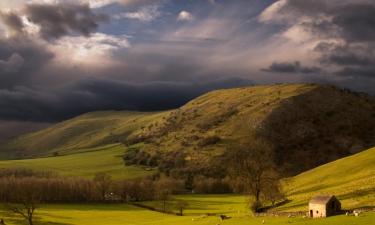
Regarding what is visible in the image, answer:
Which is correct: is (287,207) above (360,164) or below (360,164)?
below

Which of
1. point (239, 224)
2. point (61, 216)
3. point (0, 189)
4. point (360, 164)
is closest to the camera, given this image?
point (239, 224)

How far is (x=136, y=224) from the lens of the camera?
11012 centimetres

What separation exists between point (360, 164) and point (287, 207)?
41.8m

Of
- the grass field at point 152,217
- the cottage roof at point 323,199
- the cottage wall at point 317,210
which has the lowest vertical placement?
the grass field at point 152,217

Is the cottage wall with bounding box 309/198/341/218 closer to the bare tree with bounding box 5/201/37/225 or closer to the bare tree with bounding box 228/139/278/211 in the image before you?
the bare tree with bounding box 228/139/278/211

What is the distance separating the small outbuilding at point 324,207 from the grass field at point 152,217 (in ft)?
7.16

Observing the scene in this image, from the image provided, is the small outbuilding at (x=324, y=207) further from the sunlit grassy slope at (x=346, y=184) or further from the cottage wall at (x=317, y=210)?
the sunlit grassy slope at (x=346, y=184)

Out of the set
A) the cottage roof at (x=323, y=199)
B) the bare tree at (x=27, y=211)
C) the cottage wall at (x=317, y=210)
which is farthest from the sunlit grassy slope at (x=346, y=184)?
the bare tree at (x=27, y=211)

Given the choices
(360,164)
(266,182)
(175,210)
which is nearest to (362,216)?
(266,182)

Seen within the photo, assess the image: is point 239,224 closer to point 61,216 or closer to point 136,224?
point 136,224

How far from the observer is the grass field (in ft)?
214

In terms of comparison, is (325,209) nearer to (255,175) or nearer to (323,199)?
(323,199)

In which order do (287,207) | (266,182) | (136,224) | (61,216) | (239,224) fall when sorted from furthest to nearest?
(61,216) → (136,224) → (266,182) → (287,207) → (239,224)

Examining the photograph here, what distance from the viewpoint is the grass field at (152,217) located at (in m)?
65.3
